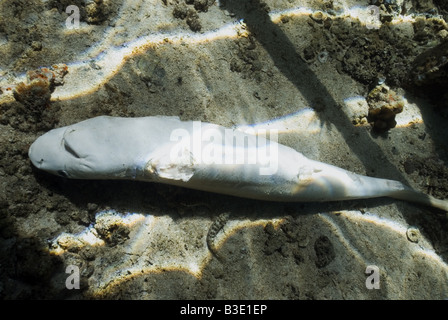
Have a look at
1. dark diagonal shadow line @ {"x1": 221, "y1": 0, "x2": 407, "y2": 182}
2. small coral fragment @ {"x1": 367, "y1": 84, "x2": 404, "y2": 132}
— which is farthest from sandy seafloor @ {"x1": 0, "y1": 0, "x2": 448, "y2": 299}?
small coral fragment @ {"x1": 367, "y1": 84, "x2": 404, "y2": 132}

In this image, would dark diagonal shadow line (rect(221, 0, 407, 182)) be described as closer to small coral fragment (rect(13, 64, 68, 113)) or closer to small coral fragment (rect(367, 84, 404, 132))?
small coral fragment (rect(367, 84, 404, 132))

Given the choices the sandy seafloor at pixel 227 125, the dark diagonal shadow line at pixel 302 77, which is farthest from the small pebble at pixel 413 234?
the dark diagonal shadow line at pixel 302 77

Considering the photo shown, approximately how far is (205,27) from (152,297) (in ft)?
13.0

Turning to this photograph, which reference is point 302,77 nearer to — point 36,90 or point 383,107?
point 383,107

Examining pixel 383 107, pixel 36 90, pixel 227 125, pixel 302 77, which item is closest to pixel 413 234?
pixel 383 107

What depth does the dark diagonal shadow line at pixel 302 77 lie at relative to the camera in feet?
16.1

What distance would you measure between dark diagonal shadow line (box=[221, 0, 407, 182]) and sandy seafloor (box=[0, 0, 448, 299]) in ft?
0.07

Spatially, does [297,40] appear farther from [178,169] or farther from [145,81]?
[178,169]

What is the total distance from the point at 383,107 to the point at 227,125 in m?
2.46

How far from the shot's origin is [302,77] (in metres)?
5.06

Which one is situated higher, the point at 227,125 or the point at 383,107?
the point at 383,107

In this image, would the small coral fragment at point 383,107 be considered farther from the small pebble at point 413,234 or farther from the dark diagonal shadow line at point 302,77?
the small pebble at point 413,234

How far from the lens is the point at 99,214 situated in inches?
156

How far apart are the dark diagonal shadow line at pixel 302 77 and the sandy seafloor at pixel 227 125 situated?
0.02m
